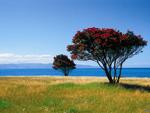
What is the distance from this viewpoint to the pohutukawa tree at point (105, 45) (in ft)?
140

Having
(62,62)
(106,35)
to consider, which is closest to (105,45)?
(106,35)

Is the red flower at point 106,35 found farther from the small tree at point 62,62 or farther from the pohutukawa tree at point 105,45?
the small tree at point 62,62

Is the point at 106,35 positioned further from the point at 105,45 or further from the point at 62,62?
the point at 62,62

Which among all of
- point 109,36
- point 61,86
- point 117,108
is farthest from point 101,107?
point 109,36

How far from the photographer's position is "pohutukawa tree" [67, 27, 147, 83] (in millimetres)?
42619

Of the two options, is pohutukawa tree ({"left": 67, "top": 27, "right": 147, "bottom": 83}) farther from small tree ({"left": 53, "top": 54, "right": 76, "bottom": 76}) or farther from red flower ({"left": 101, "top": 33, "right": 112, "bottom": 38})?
small tree ({"left": 53, "top": 54, "right": 76, "bottom": 76})

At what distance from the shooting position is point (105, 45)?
4222cm

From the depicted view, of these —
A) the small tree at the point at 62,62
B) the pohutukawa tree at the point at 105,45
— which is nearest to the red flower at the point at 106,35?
the pohutukawa tree at the point at 105,45

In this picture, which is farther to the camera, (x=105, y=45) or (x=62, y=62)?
(x=62, y=62)

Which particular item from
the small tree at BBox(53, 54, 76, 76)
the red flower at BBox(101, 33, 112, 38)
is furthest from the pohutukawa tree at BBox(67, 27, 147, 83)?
the small tree at BBox(53, 54, 76, 76)

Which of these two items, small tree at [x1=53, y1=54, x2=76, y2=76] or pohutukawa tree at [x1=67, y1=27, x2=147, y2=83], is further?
small tree at [x1=53, y1=54, x2=76, y2=76]

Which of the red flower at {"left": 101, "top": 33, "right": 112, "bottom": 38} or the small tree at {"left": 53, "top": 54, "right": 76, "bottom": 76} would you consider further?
the small tree at {"left": 53, "top": 54, "right": 76, "bottom": 76}

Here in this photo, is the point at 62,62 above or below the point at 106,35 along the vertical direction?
Answer: above

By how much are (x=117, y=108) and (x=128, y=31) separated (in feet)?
78.2
